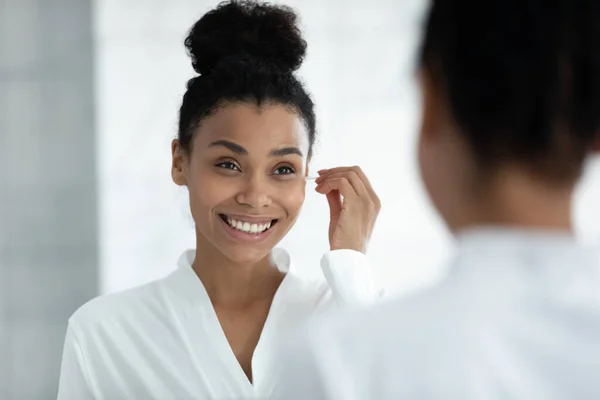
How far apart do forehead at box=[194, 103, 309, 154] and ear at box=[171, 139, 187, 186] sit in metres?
0.08

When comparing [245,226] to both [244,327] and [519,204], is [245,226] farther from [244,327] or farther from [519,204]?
[519,204]

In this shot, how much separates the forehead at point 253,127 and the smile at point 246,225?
128 millimetres

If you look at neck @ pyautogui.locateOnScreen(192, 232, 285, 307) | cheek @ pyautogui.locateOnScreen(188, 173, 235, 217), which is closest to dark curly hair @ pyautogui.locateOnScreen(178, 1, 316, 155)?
cheek @ pyautogui.locateOnScreen(188, 173, 235, 217)

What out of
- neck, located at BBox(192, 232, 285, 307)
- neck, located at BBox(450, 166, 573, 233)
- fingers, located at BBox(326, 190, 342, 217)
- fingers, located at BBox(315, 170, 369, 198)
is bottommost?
neck, located at BBox(192, 232, 285, 307)

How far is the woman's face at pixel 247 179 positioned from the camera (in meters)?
1.46

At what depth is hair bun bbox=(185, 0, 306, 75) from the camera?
1.56m

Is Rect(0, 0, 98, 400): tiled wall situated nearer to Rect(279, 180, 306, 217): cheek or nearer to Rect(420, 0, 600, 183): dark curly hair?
Rect(279, 180, 306, 217): cheek

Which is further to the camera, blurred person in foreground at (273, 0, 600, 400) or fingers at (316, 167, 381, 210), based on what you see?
fingers at (316, 167, 381, 210)

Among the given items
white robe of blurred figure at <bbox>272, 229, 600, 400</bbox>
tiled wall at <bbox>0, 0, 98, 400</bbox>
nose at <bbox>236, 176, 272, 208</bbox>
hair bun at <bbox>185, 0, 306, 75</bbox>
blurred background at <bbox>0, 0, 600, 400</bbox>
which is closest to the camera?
white robe of blurred figure at <bbox>272, 229, 600, 400</bbox>

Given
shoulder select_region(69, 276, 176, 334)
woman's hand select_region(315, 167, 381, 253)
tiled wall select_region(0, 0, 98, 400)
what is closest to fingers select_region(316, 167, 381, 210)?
woman's hand select_region(315, 167, 381, 253)

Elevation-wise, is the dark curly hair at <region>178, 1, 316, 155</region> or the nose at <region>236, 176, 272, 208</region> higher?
the dark curly hair at <region>178, 1, 316, 155</region>

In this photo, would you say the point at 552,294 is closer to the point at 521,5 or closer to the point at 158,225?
the point at 521,5

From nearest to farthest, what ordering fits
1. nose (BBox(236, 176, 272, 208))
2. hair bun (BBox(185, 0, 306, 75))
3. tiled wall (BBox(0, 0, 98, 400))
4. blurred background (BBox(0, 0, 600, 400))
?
nose (BBox(236, 176, 272, 208))
hair bun (BBox(185, 0, 306, 75))
blurred background (BBox(0, 0, 600, 400))
tiled wall (BBox(0, 0, 98, 400))

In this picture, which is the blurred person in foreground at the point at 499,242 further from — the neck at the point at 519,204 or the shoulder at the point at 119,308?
the shoulder at the point at 119,308
